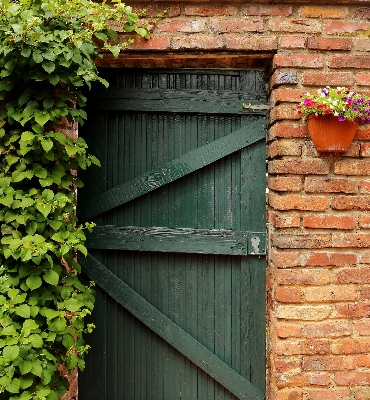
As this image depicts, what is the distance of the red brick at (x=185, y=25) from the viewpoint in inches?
87.7

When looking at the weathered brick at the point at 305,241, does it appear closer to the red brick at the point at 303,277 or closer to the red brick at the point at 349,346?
the red brick at the point at 303,277

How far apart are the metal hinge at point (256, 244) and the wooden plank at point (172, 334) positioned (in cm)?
65

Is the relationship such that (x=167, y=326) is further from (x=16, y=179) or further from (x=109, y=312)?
(x=16, y=179)

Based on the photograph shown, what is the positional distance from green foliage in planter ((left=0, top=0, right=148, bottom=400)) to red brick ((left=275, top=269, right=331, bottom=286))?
1.07 m

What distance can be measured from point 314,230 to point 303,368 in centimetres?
76

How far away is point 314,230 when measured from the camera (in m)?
2.21

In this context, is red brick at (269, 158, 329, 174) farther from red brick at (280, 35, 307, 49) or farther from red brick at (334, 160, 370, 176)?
red brick at (280, 35, 307, 49)

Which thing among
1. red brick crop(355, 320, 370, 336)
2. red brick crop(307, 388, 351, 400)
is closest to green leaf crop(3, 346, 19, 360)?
red brick crop(307, 388, 351, 400)

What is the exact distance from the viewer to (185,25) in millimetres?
2230

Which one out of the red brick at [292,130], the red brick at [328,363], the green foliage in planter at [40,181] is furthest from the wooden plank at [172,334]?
the red brick at [292,130]

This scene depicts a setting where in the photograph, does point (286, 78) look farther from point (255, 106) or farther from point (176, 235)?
point (176, 235)

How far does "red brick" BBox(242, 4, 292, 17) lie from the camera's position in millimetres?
2217

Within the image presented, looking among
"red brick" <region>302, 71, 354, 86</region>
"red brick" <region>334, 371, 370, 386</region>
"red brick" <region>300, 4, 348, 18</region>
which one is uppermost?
"red brick" <region>300, 4, 348, 18</region>

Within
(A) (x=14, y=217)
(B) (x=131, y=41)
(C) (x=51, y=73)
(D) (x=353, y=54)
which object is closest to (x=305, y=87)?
(D) (x=353, y=54)
